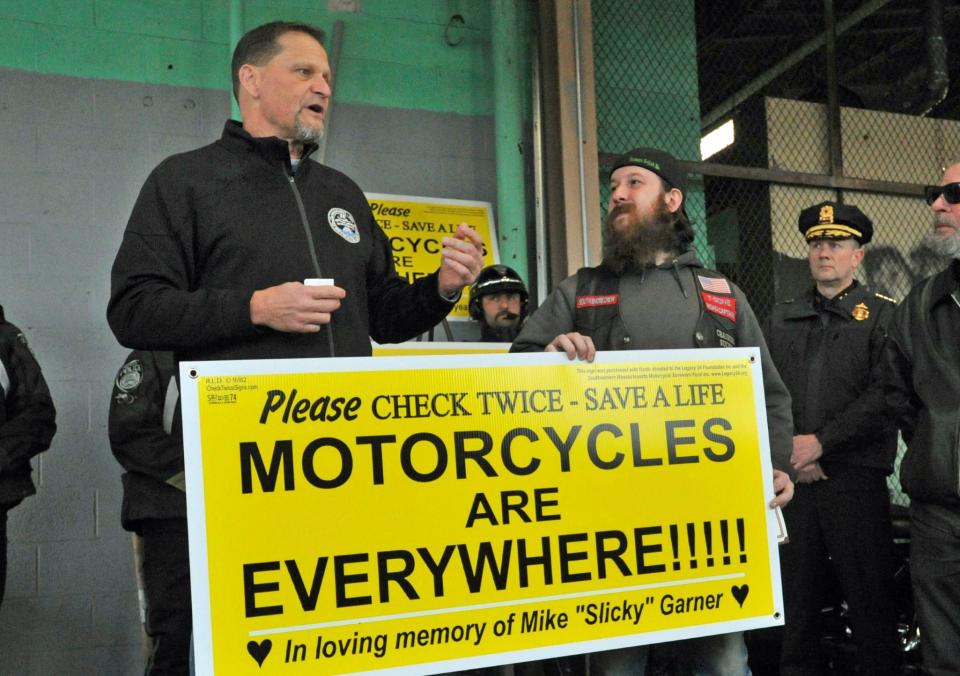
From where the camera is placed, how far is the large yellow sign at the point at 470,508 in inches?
67.4

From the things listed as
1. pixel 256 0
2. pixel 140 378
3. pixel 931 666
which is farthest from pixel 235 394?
pixel 256 0

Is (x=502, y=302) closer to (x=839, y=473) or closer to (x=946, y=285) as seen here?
(x=839, y=473)

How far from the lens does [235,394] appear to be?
1754mm

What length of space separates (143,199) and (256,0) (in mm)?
2977

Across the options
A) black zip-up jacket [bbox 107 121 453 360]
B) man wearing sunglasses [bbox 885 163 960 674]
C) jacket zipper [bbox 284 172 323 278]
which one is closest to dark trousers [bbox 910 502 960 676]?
man wearing sunglasses [bbox 885 163 960 674]

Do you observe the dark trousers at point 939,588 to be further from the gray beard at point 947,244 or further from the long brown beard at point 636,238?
the long brown beard at point 636,238

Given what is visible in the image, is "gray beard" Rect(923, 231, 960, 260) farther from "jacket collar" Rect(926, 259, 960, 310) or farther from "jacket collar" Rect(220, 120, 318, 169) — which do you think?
"jacket collar" Rect(220, 120, 318, 169)

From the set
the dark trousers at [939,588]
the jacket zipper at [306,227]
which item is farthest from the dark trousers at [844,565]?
the jacket zipper at [306,227]

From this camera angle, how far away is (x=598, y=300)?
8.33 ft

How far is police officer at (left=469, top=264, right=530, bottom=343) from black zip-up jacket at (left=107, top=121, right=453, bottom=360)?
2.18 m

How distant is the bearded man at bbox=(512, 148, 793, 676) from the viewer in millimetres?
2449

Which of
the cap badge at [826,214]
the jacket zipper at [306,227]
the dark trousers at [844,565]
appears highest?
the cap badge at [826,214]

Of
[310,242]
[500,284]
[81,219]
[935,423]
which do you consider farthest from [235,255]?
[81,219]

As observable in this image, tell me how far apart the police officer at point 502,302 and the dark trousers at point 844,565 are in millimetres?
1398
